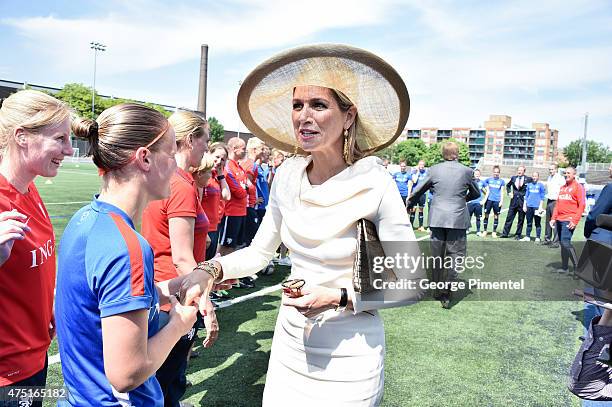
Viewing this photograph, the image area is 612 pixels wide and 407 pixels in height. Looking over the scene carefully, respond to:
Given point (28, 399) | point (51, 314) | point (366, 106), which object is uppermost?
point (366, 106)

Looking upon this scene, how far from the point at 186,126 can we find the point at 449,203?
4.51 metres

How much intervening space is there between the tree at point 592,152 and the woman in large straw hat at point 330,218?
404 ft

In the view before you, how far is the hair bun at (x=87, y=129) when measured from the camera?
1620mm

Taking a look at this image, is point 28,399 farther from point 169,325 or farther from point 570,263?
point 570,263

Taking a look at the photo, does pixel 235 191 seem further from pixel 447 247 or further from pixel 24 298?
pixel 24 298

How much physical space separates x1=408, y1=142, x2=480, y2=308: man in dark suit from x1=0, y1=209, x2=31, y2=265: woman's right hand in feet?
18.6

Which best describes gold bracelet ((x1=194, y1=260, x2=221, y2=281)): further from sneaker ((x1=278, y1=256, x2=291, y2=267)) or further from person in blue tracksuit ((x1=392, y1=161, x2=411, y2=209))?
person in blue tracksuit ((x1=392, y1=161, x2=411, y2=209))

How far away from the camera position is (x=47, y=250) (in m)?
2.23

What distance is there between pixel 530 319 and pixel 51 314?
6.08 meters

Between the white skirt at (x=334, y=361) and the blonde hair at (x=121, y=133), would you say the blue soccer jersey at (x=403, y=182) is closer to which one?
the white skirt at (x=334, y=361)

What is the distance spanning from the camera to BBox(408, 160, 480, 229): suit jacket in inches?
255

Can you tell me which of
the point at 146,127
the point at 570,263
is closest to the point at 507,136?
the point at 570,263

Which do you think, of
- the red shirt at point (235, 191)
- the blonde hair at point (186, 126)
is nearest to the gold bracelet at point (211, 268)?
the blonde hair at point (186, 126)

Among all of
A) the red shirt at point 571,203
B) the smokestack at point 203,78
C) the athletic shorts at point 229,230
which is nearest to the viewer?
the athletic shorts at point 229,230
